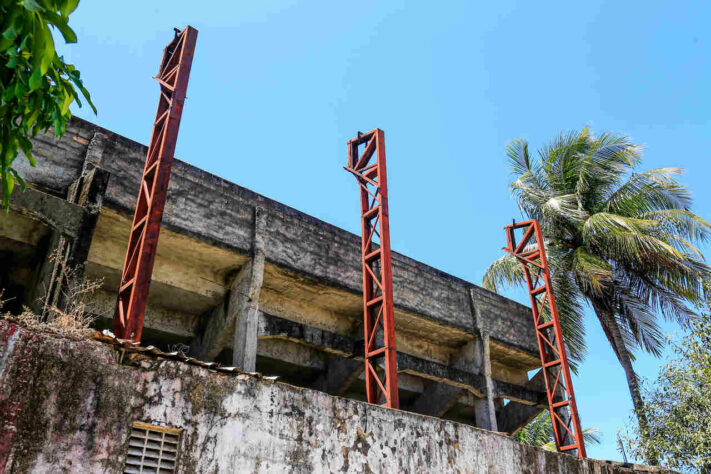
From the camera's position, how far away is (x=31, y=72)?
3793mm

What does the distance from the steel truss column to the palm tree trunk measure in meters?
12.1

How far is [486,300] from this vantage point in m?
17.2

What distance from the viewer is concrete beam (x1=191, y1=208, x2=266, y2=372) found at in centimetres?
1200

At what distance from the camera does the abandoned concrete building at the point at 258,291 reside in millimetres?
9938

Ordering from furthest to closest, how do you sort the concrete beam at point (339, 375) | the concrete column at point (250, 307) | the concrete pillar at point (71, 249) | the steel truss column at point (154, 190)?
the concrete beam at point (339, 375) → the concrete column at point (250, 307) → the concrete pillar at point (71, 249) → the steel truss column at point (154, 190)

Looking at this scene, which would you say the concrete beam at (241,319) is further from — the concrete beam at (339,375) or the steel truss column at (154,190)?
the steel truss column at (154,190)

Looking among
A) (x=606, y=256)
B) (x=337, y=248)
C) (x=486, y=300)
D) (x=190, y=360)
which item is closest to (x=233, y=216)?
(x=337, y=248)

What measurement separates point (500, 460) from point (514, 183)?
12.3m

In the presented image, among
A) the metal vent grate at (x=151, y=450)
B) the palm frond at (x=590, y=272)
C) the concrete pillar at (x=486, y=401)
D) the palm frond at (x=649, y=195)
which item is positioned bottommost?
the metal vent grate at (x=151, y=450)

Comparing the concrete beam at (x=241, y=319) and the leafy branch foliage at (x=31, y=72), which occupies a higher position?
the concrete beam at (x=241, y=319)

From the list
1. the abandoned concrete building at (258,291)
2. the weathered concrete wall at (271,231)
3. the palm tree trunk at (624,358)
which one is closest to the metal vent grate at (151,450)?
the abandoned concrete building at (258,291)

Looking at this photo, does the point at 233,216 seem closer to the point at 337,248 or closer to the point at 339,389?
the point at 337,248

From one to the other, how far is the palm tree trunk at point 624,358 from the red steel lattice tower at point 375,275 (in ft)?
23.0

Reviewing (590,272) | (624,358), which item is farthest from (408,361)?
(624,358)
